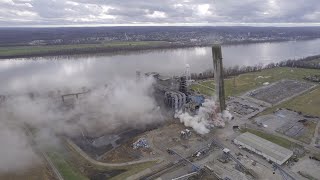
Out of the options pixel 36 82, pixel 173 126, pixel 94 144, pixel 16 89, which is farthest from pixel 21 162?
pixel 36 82

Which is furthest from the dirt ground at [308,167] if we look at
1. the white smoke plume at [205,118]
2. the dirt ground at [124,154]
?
the dirt ground at [124,154]

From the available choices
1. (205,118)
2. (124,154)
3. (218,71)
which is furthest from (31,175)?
(218,71)

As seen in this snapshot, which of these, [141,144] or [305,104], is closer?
[141,144]

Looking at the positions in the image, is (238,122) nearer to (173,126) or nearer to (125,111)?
(173,126)

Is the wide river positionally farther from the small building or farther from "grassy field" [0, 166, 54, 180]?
the small building

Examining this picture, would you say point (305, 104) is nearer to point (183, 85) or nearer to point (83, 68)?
point (183, 85)

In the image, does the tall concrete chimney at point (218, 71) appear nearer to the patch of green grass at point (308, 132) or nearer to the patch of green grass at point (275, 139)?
the patch of green grass at point (275, 139)
